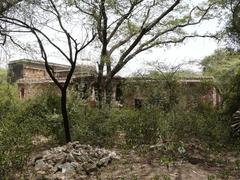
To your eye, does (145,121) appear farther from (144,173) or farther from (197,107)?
(197,107)

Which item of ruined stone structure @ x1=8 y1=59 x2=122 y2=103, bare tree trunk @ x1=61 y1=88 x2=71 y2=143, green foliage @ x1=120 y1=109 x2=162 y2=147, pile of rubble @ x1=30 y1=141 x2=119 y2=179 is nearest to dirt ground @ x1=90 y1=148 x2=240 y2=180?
pile of rubble @ x1=30 y1=141 x2=119 y2=179

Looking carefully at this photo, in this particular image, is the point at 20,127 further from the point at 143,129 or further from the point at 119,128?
the point at 143,129

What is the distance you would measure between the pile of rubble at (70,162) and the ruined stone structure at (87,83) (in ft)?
17.7

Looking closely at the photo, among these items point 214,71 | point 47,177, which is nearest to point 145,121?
point 47,177

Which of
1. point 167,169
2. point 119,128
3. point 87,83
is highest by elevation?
point 87,83

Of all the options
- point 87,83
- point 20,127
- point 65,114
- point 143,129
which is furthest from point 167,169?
point 87,83

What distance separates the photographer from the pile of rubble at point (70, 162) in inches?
324

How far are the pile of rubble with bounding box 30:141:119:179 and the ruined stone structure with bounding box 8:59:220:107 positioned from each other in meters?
5.38

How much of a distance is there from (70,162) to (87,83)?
13495 millimetres

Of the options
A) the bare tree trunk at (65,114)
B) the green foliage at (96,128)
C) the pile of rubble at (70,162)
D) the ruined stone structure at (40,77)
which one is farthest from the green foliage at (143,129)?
the ruined stone structure at (40,77)

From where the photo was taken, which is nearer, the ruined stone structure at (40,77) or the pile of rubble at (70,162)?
the pile of rubble at (70,162)

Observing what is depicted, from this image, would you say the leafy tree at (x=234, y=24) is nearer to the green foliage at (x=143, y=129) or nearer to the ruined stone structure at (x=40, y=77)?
the green foliage at (x=143, y=129)

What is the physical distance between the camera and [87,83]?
22.0 meters

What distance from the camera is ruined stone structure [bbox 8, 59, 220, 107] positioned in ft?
62.7
